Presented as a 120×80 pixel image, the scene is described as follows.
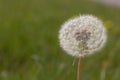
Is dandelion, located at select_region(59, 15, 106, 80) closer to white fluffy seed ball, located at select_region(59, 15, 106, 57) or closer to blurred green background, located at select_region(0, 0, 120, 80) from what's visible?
white fluffy seed ball, located at select_region(59, 15, 106, 57)

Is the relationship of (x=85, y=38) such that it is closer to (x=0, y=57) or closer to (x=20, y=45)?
(x=0, y=57)

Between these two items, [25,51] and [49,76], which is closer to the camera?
[49,76]

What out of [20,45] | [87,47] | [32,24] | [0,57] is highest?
[32,24]

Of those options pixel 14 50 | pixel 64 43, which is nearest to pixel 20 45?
pixel 14 50

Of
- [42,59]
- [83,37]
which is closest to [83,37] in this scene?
[83,37]

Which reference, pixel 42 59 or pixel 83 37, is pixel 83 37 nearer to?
pixel 83 37

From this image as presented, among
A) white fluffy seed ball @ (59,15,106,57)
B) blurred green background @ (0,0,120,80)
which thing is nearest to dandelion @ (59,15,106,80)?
white fluffy seed ball @ (59,15,106,57)

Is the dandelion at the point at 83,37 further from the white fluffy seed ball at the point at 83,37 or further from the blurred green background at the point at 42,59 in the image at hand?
the blurred green background at the point at 42,59

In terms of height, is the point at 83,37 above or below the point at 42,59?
below

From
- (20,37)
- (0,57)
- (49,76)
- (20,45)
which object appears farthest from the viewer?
(20,37)
